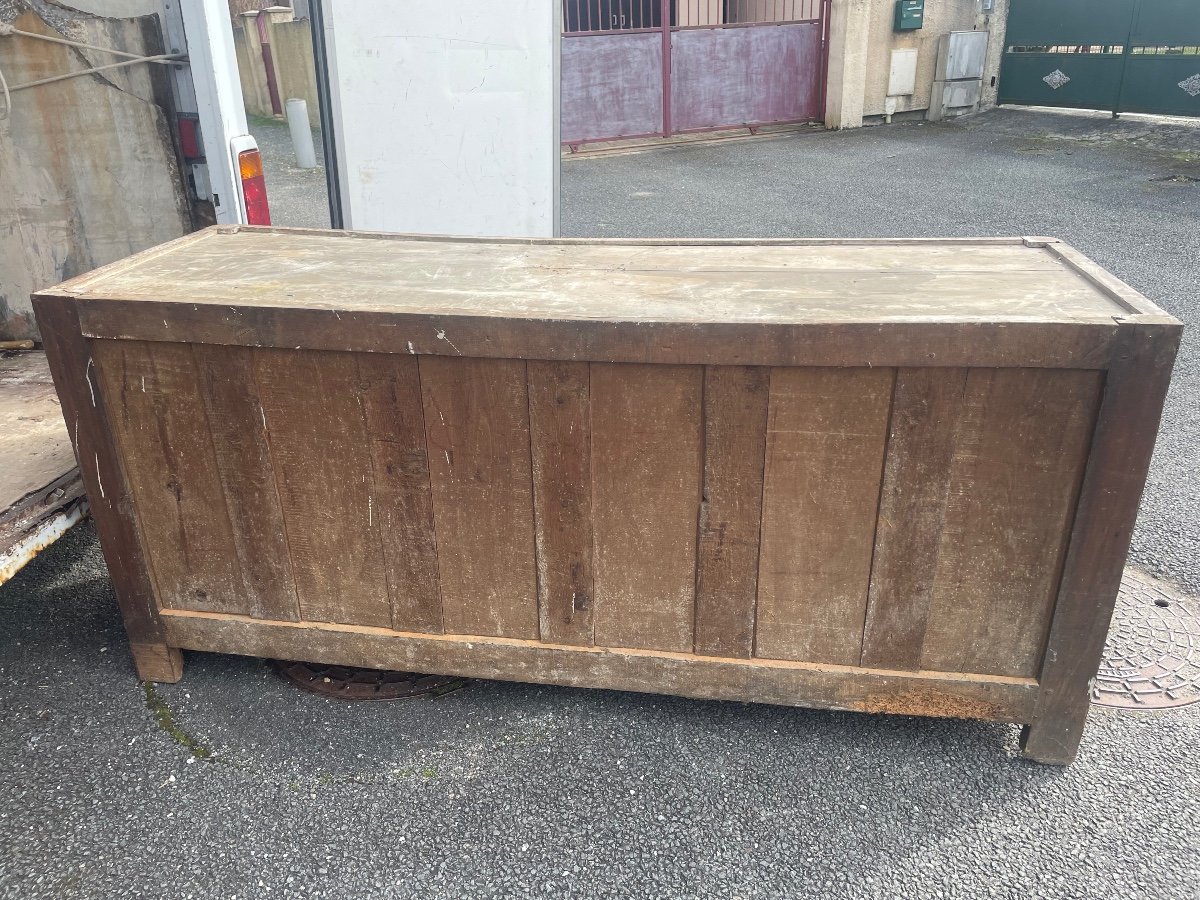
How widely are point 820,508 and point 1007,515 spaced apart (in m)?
0.45

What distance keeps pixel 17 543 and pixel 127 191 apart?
1.75m

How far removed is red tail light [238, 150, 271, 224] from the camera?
3.64 meters

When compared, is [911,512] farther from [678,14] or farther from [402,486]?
[678,14]

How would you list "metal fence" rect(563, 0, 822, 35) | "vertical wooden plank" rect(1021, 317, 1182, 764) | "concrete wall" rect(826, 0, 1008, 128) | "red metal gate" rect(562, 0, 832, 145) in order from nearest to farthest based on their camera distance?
"vertical wooden plank" rect(1021, 317, 1182, 764) → "red metal gate" rect(562, 0, 832, 145) → "metal fence" rect(563, 0, 822, 35) → "concrete wall" rect(826, 0, 1008, 128)

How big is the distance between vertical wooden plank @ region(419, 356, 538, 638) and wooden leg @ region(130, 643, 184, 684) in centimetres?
90

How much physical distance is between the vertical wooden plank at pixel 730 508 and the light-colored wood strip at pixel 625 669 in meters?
0.10

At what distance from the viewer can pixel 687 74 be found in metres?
13.5

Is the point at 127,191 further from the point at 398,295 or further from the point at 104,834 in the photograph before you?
the point at 104,834

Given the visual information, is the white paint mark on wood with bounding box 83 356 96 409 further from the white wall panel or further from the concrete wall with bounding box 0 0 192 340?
the white wall panel

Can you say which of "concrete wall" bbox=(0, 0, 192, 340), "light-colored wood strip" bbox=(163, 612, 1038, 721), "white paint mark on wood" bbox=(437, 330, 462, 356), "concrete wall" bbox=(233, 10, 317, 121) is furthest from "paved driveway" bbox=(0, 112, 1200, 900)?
"concrete wall" bbox=(233, 10, 317, 121)

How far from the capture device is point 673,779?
2553mm

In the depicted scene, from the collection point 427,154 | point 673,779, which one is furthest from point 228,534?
point 427,154

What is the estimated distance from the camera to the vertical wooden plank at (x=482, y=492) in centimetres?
241

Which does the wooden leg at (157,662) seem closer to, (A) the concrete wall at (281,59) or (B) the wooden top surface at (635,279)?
(B) the wooden top surface at (635,279)
